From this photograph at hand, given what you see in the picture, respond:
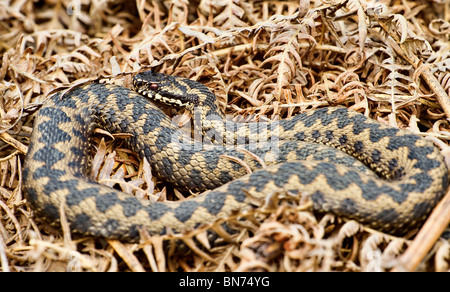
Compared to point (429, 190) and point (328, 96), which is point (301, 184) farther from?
point (328, 96)

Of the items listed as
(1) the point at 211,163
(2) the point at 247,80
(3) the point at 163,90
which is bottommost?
(1) the point at 211,163

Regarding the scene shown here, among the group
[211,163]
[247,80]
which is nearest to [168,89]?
[247,80]

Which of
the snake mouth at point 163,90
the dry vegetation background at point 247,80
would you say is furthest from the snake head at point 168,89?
the dry vegetation background at point 247,80

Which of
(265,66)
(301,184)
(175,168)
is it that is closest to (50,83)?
(175,168)

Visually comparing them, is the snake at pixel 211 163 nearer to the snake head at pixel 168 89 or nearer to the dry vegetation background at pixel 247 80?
the snake head at pixel 168 89

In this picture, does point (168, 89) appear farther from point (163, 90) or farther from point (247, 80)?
point (247, 80)

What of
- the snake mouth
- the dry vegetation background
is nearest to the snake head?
the snake mouth
